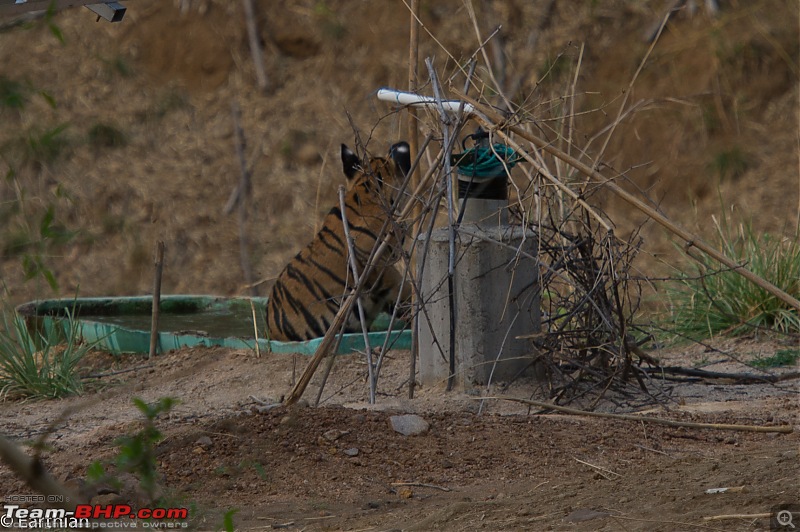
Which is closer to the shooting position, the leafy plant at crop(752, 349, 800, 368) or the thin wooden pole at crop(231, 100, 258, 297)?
the leafy plant at crop(752, 349, 800, 368)

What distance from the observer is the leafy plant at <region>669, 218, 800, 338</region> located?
6.11 m

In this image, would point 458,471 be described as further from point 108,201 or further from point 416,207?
point 108,201

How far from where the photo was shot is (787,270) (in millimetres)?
6305

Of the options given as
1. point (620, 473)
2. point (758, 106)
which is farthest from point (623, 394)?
point (758, 106)

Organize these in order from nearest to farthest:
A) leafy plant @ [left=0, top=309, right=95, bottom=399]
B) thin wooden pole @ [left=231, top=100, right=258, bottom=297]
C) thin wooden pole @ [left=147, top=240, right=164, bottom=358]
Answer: leafy plant @ [left=0, top=309, right=95, bottom=399] → thin wooden pole @ [left=147, top=240, right=164, bottom=358] → thin wooden pole @ [left=231, top=100, right=258, bottom=297]

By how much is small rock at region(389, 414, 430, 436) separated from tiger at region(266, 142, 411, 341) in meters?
2.06

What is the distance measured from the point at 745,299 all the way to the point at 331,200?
22.0ft

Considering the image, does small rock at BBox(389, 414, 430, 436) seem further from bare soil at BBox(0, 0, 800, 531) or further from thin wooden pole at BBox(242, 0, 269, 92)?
thin wooden pole at BBox(242, 0, 269, 92)

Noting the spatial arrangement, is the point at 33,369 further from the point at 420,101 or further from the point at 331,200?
the point at 331,200

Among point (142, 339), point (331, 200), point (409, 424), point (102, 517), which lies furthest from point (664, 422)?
point (331, 200)

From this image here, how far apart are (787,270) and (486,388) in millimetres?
2707

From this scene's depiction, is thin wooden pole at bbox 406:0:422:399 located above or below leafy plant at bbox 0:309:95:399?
above

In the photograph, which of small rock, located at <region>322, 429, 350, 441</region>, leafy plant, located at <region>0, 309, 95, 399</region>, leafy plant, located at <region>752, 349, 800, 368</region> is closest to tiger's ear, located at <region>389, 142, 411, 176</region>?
leafy plant, located at <region>0, 309, 95, 399</region>

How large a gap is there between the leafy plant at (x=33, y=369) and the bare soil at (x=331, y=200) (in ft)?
0.37
